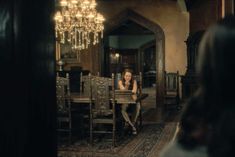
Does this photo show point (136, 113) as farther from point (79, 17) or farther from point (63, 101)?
point (79, 17)

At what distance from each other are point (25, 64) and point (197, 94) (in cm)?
140

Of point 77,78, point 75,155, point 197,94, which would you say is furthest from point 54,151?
point 77,78

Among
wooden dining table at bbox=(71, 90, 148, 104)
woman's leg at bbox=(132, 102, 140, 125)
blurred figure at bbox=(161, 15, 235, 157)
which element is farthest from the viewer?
woman's leg at bbox=(132, 102, 140, 125)

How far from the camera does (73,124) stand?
22.9ft

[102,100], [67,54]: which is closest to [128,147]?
[102,100]

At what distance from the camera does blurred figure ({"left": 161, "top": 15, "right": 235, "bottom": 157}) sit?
76cm

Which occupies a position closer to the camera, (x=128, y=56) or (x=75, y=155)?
(x=75, y=155)

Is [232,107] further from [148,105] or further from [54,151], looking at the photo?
[148,105]

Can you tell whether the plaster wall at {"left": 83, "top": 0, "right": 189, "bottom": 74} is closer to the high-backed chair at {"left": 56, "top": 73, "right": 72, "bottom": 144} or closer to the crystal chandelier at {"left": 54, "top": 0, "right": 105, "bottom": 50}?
the crystal chandelier at {"left": 54, "top": 0, "right": 105, "bottom": 50}

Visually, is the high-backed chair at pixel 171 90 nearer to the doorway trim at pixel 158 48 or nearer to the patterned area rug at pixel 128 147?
the doorway trim at pixel 158 48

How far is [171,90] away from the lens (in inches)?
442

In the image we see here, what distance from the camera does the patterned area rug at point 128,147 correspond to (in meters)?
5.57

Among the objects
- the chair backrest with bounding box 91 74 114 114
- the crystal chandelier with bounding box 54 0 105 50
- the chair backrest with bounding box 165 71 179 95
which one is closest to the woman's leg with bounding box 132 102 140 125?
the chair backrest with bounding box 91 74 114 114

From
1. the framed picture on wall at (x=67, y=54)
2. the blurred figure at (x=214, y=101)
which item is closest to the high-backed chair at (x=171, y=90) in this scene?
the framed picture on wall at (x=67, y=54)
